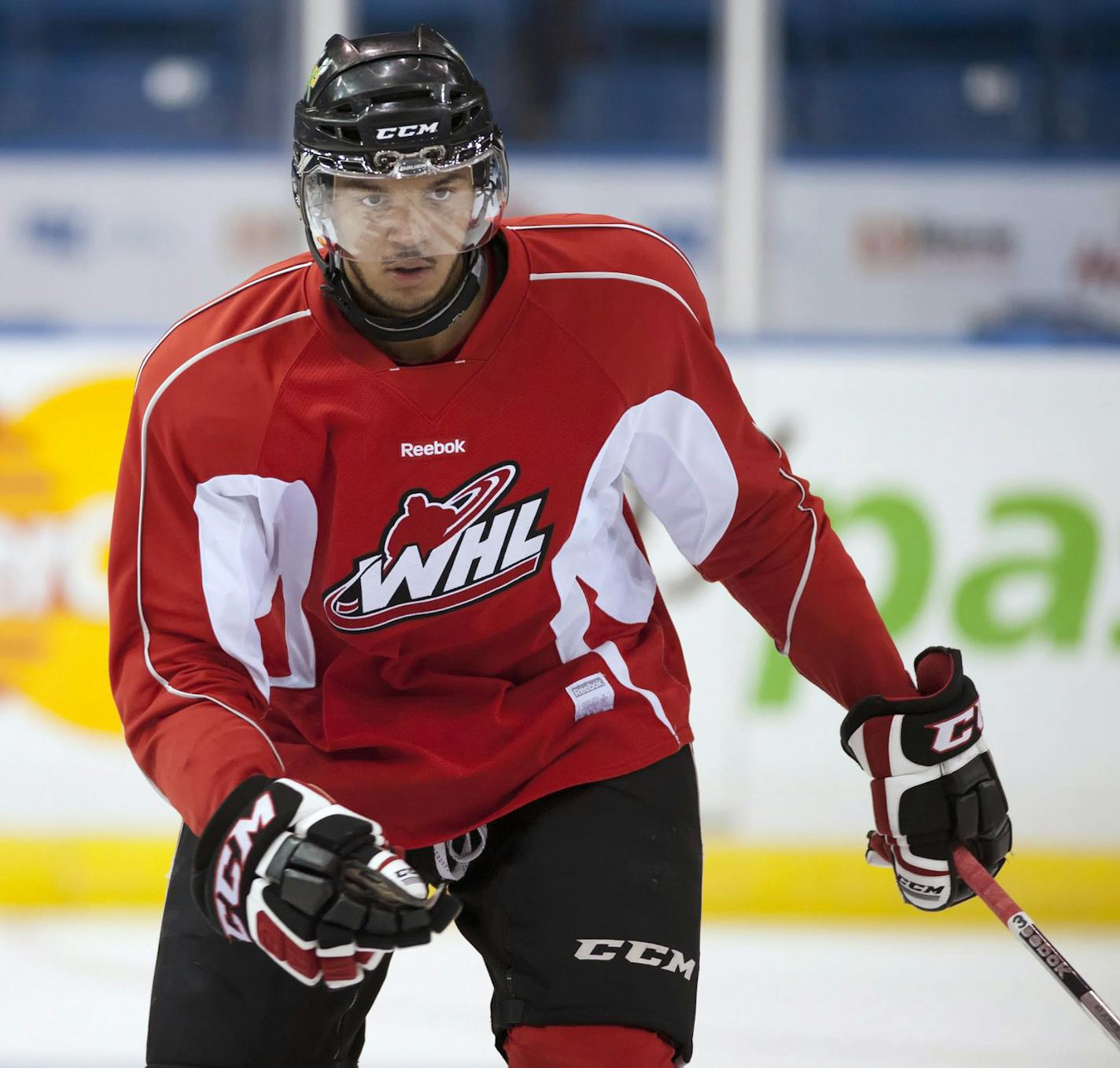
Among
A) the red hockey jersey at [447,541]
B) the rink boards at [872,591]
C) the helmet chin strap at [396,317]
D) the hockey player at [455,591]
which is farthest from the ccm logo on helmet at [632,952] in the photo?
the rink boards at [872,591]

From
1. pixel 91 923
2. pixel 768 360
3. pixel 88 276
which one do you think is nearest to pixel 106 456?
pixel 88 276

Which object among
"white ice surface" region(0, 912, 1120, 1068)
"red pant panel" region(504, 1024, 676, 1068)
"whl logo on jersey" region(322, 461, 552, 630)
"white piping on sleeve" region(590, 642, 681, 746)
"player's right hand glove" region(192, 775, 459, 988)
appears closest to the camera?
"player's right hand glove" region(192, 775, 459, 988)

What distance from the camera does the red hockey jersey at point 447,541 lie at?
5.01 ft

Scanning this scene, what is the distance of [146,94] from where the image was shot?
12.7ft

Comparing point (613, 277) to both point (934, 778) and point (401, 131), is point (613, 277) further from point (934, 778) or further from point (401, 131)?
point (934, 778)

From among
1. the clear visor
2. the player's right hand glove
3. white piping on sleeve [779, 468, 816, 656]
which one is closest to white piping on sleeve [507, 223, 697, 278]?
the clear visor

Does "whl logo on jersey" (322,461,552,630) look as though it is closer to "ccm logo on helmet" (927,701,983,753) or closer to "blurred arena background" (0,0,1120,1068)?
"ccm logo on helmet" (927,701,983,753)

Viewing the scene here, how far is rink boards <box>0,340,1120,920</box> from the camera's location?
3295 mm

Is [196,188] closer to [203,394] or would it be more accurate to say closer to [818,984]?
[818,984]

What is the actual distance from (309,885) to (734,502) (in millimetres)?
589

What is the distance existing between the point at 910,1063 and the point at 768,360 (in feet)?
4.59

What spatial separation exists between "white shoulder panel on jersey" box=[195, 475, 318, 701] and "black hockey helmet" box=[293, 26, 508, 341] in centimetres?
18

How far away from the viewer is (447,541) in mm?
1563

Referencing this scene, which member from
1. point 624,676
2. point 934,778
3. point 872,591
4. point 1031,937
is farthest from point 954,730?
point 872,591
